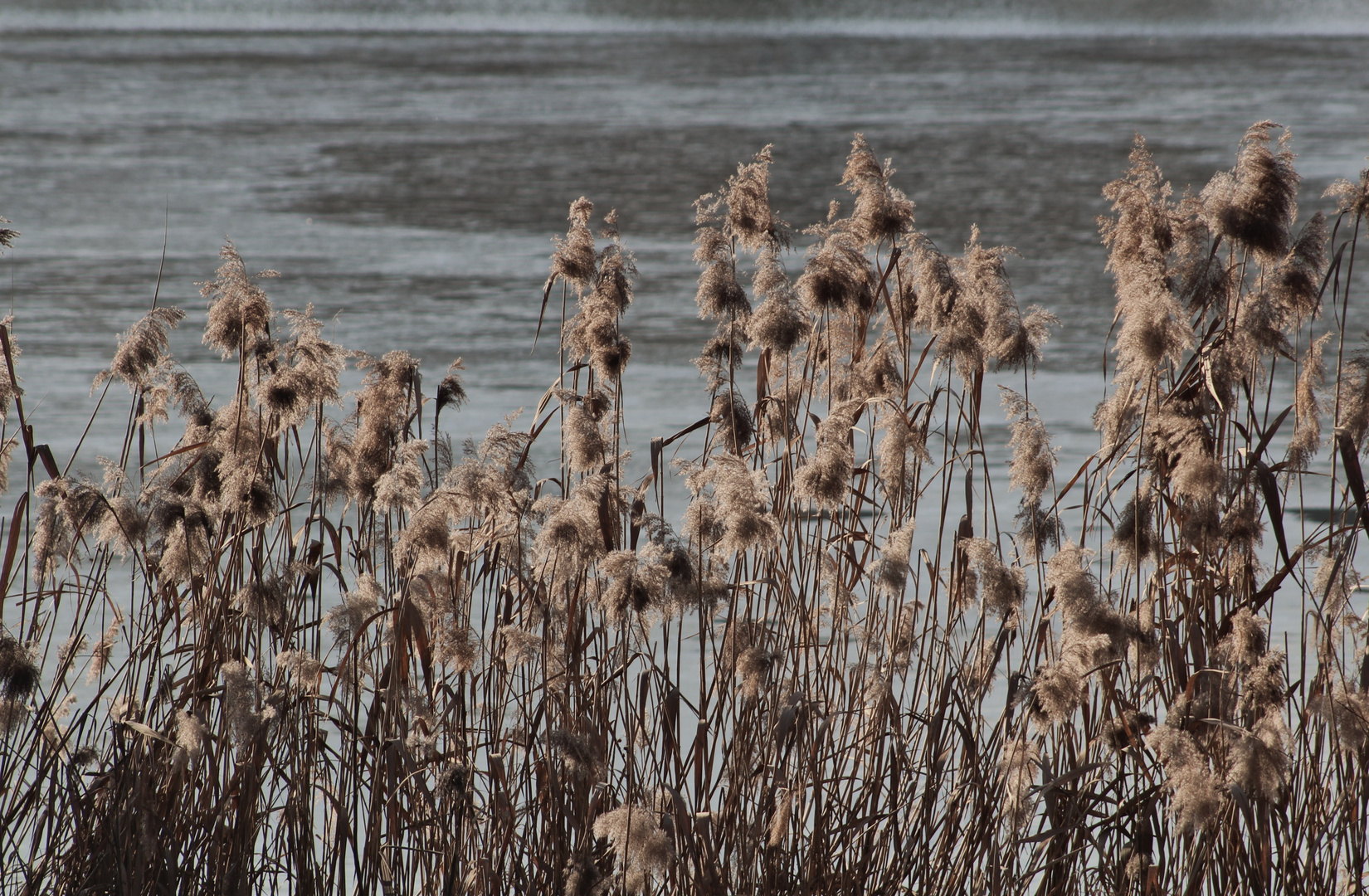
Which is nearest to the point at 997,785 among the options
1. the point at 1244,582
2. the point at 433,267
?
the point at 1244,582

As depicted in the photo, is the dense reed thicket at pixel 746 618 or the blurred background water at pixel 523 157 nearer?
the dense reed thicket at pixel 746 618

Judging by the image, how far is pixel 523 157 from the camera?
14297mm

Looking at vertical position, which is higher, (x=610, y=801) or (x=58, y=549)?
(x=58, y=549)

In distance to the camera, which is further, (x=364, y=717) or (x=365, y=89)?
(x=365, y=89)

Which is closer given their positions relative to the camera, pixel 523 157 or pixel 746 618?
A: pixel 746 618

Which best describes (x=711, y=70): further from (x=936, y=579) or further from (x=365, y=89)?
(x=936, y=579)

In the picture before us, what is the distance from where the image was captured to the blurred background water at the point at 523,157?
7.62 meters

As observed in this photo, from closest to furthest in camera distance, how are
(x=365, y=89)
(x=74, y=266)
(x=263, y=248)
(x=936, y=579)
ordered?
(x=936, y=579), (x=74, y=266), (x=263, y=248), (x=365, y=89)

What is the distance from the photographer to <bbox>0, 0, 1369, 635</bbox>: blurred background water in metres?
7.62

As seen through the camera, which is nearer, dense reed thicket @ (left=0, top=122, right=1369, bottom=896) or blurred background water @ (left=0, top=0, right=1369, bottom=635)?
dense reed thicket @ (left=0, top=122, right=1369, bottom=896)

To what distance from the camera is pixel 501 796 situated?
1.91 metres

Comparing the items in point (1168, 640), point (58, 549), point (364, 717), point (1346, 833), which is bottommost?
point (364, 717)

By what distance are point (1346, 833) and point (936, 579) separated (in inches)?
24.0

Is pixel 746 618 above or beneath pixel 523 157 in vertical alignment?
beneath
